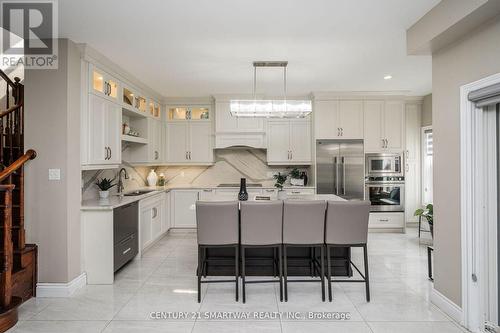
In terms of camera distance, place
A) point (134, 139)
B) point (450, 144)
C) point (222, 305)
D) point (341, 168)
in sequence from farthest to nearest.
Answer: point (341, 168)
point (134, 139)
point (222, 305)
point (450, 144)

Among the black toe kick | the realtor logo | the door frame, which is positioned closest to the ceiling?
the realtor logo

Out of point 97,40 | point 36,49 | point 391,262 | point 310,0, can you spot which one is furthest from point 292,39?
point 391,262

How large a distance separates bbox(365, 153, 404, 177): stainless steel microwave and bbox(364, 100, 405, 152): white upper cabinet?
0.14 meters

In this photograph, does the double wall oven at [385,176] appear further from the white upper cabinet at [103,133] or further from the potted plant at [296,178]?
the white upper cabinet at [103,133]

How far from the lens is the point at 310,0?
7.61 ft

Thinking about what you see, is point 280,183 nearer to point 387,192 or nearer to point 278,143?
point 278,143

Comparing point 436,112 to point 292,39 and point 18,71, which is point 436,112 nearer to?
point 292,39

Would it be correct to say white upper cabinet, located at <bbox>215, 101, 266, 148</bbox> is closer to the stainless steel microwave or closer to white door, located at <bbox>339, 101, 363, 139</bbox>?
white door, located at <bbox>339, 101, 363, 139</bbox>

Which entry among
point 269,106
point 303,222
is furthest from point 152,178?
point 303,222

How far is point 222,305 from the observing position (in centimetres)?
280

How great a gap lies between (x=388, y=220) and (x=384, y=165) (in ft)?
3.39

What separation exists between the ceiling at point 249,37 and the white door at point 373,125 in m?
0.78

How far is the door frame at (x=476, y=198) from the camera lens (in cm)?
228

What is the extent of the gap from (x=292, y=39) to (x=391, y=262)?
3174 mm
